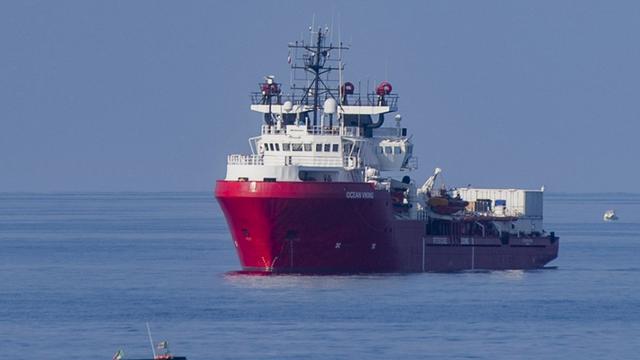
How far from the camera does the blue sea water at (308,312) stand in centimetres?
6450

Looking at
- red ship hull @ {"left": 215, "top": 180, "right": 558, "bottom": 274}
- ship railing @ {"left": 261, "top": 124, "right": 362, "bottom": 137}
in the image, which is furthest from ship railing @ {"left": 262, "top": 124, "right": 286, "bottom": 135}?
red ship hull @ {"left": 215, "top": 180, "right": 558, "bottom": 274}

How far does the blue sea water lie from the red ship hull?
107 centimetres

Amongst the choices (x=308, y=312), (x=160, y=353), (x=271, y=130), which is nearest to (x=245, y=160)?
(x=271, y=130)

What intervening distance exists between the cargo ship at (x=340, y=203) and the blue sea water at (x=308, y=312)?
3.97ft

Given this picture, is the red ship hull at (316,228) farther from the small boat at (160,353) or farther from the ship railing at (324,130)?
the small boat at (160,353)

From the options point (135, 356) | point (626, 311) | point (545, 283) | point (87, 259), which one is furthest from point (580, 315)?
point (87, 259)

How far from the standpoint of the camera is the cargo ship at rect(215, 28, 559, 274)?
86125 millimetres

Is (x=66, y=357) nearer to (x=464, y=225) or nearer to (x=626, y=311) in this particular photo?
(x=626, y=311)

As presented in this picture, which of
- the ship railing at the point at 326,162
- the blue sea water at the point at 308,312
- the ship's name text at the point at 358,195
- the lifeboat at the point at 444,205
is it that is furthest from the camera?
the lifeboat at the point at 444,205

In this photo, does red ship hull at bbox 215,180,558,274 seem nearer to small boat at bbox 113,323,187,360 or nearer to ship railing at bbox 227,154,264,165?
ship railing at bbox 227,154,264,165

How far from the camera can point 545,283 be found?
304 feet

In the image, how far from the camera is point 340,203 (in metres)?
86.1

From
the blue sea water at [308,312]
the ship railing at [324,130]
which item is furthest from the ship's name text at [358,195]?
the ship railing at [324,130]

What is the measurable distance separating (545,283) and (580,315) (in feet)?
51.3
